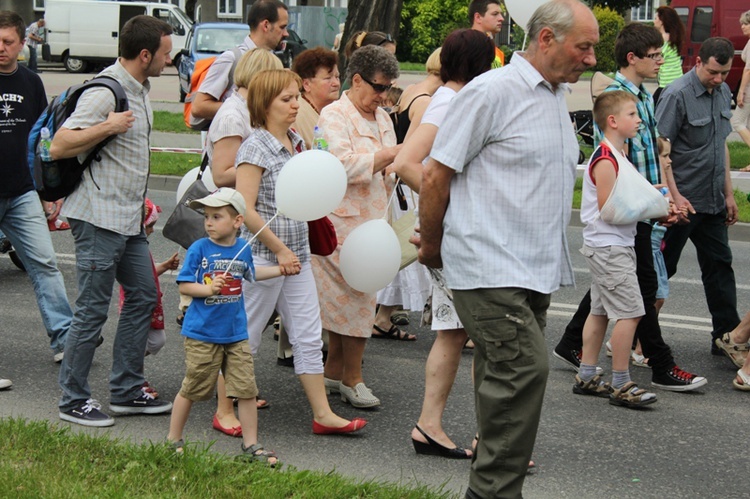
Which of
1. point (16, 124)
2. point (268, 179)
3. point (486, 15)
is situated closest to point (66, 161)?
point (268, 179)

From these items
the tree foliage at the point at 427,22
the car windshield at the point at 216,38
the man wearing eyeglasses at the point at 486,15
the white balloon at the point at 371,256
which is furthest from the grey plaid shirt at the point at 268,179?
the tree foliage at the point at 427,22

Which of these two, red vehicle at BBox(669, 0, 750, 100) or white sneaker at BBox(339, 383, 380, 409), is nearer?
white sneaker at BBox(339, 383, 380, 409)

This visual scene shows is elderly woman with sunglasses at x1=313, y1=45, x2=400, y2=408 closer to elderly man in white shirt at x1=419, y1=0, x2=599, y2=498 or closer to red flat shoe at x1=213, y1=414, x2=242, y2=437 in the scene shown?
red flat shoe at x1=213, y1=414, x2=242, y2=437

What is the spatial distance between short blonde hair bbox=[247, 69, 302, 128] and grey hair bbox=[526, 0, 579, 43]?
5.32ft

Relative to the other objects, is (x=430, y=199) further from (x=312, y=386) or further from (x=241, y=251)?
(x=312, y=386)

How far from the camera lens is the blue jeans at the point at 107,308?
535 cm

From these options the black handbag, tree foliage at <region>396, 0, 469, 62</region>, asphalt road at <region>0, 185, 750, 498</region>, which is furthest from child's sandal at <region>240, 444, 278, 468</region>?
tree foliage at <region>396, 0, 469, 62</region>

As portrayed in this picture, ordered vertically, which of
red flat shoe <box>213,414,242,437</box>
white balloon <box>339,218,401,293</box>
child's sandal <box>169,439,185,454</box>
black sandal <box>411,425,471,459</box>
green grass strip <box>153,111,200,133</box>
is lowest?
green grass strip <box>153,111,200,133</box>

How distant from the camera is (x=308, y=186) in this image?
496 centimetres

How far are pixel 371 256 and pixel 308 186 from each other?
0.57 m

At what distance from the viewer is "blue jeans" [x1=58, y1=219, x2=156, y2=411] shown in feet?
17.6

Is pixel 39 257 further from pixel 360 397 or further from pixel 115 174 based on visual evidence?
pixel 360 397

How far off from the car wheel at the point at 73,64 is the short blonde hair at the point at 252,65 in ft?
106

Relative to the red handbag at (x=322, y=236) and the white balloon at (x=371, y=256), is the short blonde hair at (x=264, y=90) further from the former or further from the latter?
the white balloon at (x=371, y=256)
